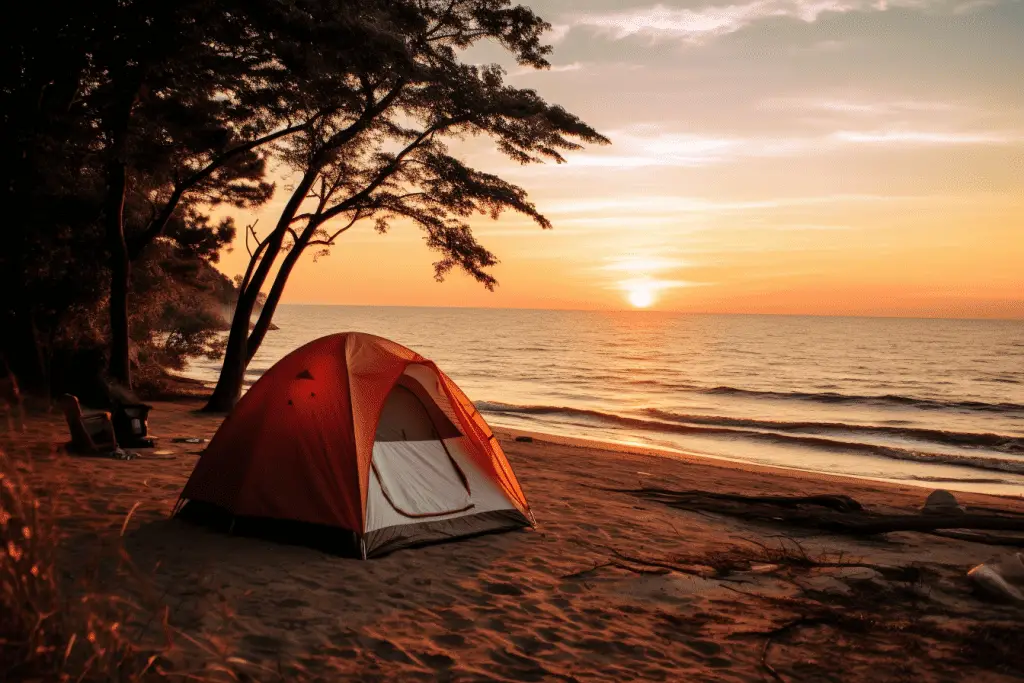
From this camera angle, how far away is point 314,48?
32.0 feet

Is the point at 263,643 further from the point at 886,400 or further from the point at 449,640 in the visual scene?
the point at 886,400

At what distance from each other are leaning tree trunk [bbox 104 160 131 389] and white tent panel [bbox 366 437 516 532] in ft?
29.8

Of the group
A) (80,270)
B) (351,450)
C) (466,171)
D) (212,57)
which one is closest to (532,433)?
(466,171)

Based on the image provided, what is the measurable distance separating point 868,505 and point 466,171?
8961 millimetres

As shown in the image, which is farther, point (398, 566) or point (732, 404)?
point (732, 404)

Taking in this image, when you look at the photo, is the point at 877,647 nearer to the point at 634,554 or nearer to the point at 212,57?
the point at 634,554

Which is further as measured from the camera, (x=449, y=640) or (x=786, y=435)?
(x=786, y=435)

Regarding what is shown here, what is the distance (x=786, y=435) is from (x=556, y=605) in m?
18.7

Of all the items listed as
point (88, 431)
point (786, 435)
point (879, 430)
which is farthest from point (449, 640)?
point (879, 430)

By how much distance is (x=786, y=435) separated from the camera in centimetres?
2278

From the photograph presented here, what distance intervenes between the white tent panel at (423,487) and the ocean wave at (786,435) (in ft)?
51.1

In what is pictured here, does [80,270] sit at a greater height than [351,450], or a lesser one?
greater

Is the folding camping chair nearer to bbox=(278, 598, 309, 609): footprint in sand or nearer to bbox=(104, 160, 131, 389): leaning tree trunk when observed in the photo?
bbox=(104, 160, 131, 389): leaning tree trunk

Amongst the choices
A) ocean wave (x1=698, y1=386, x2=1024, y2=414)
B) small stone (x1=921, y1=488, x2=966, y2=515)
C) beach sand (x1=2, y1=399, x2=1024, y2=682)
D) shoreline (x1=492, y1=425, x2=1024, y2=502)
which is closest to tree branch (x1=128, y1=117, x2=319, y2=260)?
beach sand (x1=2, y1=399, x2=1024, y2=682)
